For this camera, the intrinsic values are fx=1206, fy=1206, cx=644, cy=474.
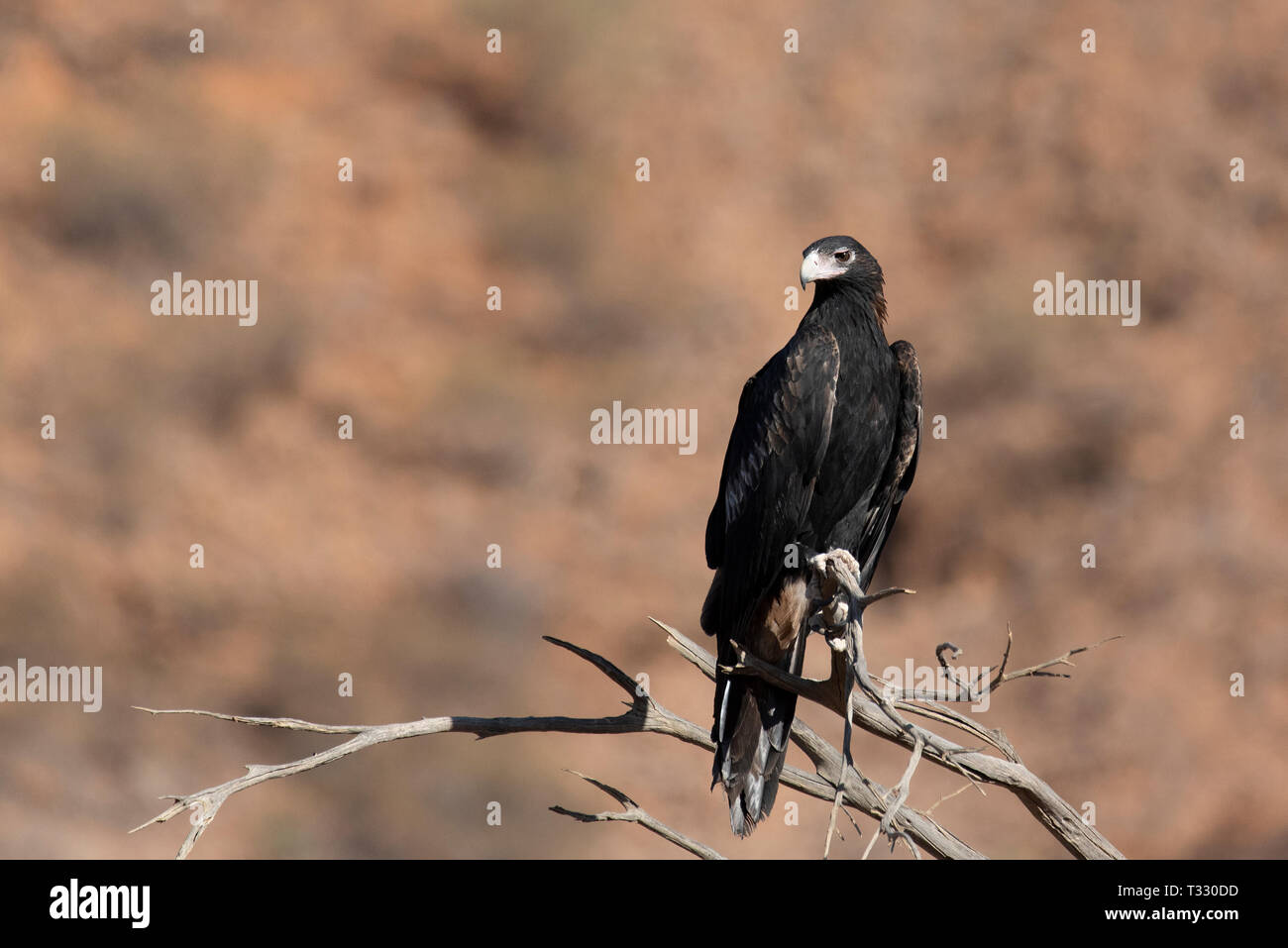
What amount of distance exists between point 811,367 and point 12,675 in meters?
8.96

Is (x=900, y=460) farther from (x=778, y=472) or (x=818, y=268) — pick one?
(x=818, y=268)

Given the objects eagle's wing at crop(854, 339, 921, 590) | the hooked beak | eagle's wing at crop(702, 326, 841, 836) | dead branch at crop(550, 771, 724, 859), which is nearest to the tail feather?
eagle's wing at crop(702, 326, 841, 836)

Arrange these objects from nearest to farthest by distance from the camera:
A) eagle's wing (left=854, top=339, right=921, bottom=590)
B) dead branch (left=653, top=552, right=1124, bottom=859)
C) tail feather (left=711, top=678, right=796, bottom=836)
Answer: dead branch (left=653, top=552, right=1124, bottom=859)
tail feather (left=711, top=678, right=796, bottom=836)
eagle's wing (left=854, top=339, right=921, bottom=590)

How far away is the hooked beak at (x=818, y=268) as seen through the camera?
4973 millimetres

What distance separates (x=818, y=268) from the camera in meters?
5.01

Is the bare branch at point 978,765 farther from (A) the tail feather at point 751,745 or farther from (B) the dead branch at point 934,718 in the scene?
(A) the tail feather at point 751,745

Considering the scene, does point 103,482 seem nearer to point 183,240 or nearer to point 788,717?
point 183,240

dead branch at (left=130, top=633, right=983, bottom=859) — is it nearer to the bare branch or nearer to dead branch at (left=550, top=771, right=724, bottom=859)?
the bare branch

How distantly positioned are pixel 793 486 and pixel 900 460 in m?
0.60

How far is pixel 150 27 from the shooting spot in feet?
37.4

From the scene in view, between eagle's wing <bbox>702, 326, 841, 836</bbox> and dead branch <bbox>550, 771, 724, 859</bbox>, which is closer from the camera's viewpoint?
dead branch <bbox>550, 771, 724, 859</bbox>

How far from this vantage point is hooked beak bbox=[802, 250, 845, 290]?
497 cm
